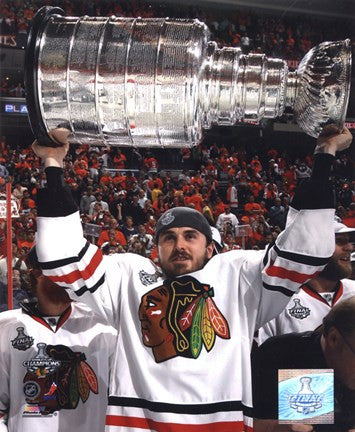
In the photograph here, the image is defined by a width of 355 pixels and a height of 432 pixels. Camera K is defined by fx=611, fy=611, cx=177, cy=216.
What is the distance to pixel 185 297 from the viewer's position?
1.04 meters

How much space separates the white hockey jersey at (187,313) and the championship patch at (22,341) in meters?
0.25

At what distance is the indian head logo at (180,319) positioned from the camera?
1.02m

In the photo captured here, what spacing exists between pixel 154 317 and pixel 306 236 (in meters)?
0.29

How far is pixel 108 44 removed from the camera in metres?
0.75

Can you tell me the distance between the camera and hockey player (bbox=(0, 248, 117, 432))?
121 cm

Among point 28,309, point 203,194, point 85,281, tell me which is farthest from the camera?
point 203,194

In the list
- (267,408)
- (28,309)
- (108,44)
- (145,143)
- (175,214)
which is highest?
(108,44)

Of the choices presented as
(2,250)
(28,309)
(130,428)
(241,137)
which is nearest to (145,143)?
(130,428)

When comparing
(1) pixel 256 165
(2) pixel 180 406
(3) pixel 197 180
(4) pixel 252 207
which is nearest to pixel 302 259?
(2) pixel 180 406

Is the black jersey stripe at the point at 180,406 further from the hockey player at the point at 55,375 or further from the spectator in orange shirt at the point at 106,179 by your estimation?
the spectator in orange shirt at the point at 106,179

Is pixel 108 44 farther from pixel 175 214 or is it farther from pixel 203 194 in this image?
pixel 203 194

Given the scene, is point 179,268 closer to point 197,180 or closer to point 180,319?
point 180,319

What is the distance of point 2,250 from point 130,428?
0.67 metres

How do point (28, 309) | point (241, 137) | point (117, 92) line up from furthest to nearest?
1. point (241, 137)
2. point (28, 309)
3. point (117, 92)
